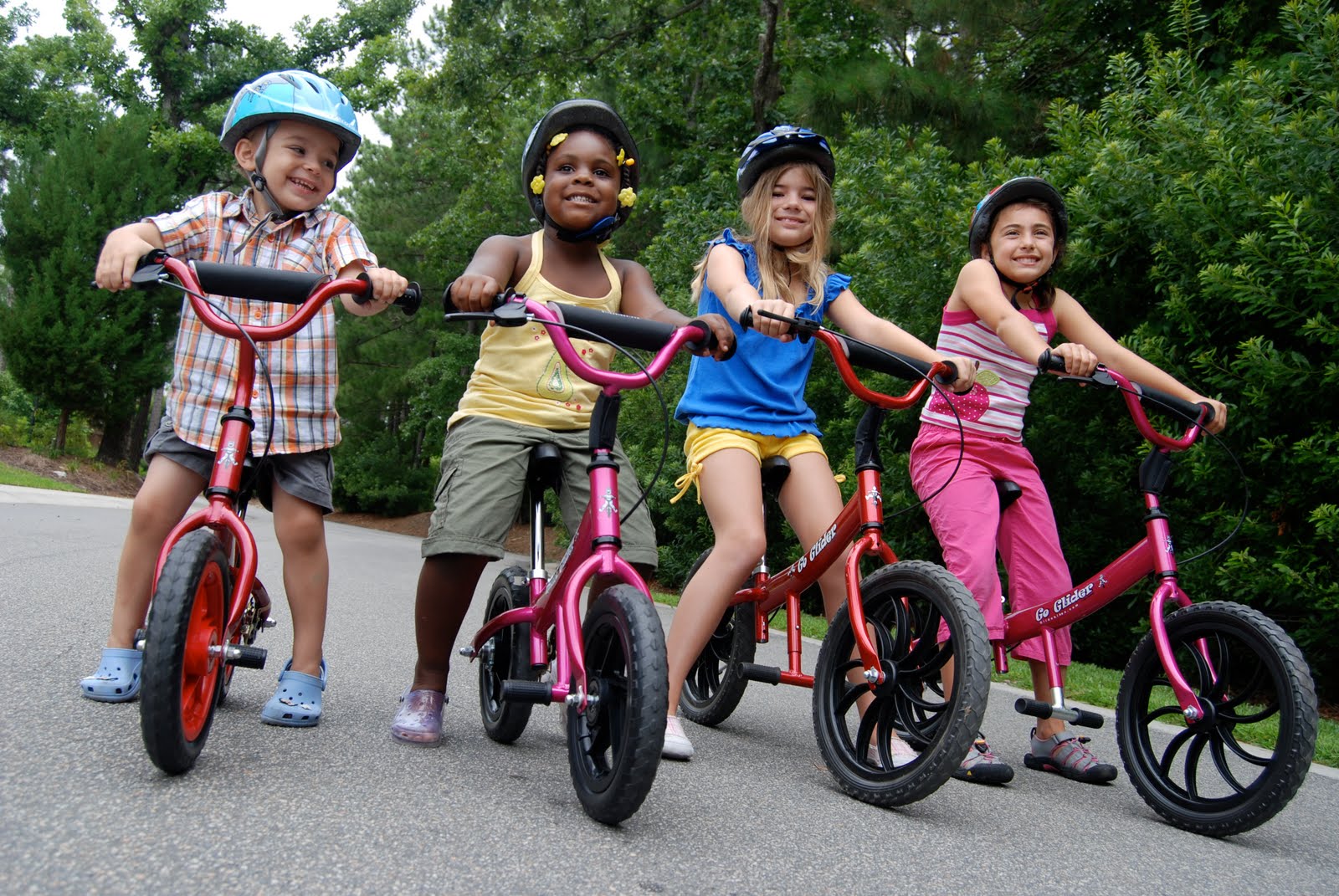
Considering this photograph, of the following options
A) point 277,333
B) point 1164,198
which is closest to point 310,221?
point 277,333

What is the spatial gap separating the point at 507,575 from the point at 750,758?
39.5 inches

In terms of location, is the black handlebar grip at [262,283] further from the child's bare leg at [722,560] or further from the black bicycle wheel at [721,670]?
the black bicycle wheel at [721,670]

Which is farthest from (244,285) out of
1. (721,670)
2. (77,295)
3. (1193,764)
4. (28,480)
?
(77,295)

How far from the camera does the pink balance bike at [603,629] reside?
2406 mm

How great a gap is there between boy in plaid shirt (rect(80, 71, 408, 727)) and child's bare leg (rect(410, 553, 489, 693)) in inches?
12.4

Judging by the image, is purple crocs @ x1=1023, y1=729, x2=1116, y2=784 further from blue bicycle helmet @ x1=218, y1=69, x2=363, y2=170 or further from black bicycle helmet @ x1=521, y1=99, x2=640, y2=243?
blue bicycle helmet @ x1=218, y1=69, x2=363, y2=170

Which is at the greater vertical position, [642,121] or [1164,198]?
[642,121]

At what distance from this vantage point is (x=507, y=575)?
3461mm

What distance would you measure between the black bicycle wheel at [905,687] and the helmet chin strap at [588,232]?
1.37m

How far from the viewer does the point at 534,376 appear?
3475 mm

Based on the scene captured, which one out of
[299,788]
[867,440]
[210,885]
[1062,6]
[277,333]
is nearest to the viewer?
[210,885]

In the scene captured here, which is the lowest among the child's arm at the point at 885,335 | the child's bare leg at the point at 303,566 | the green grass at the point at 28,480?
the green grass at the point at 28,480

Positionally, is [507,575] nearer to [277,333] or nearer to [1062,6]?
[277,333]

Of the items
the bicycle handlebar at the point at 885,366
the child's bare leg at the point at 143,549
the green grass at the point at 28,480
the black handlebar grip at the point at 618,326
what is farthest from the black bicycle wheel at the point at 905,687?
the green grass at the point at 28,480
